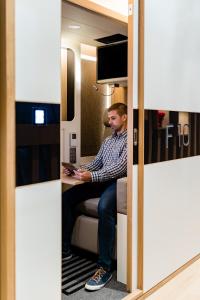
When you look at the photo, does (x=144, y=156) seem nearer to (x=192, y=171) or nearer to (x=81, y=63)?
(x=192, y=171)

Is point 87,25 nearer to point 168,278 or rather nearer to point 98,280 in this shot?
point 98,280

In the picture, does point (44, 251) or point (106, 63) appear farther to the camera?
point (106, 63)

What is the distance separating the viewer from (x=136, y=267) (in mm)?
2506

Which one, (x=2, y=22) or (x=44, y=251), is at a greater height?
(x=2, y=22)

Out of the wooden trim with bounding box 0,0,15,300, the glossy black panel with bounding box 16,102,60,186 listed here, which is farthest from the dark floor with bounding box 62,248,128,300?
the glossy black panel with bounding box 16,102,60,186

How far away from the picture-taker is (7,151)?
1.61 meters

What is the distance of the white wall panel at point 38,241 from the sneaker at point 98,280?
27.3 inches

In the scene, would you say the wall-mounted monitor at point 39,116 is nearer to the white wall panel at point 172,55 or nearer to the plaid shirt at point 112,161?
the white wall panel at point 172,55

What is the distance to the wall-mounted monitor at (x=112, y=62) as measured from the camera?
3.44 m

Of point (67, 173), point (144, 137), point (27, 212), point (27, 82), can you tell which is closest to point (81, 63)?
point (67, 173)

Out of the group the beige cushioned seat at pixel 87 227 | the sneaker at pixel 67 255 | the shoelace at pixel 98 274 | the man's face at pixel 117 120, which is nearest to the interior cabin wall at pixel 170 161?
the shoelace at pixel 98 274

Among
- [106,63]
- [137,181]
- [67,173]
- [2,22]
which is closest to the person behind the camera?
[2,22]

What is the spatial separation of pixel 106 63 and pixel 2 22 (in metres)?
2.14

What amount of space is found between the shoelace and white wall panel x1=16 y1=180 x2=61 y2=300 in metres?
0.75
